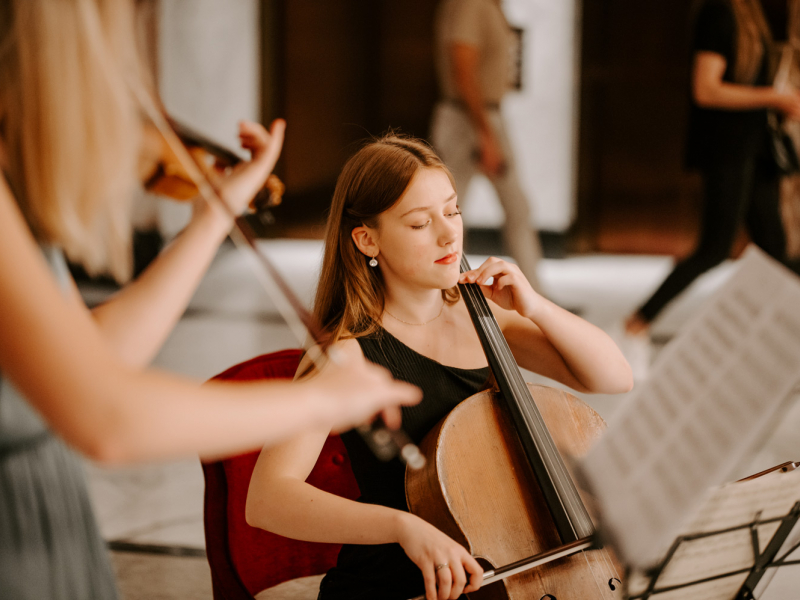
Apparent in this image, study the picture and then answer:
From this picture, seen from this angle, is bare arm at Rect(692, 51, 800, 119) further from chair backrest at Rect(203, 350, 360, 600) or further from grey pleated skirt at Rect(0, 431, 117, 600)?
grey pleated skirt at Rect(0, 431, 117, 600)

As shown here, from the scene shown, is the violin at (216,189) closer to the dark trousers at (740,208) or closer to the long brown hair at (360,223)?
the long brown hair at (360,223)

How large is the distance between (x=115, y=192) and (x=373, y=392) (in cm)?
33

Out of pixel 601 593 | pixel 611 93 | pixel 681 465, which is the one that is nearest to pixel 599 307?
pixel 611 93

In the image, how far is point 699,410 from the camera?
65 cm

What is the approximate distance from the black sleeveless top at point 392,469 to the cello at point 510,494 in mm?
75

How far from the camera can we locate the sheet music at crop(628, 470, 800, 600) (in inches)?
30.7

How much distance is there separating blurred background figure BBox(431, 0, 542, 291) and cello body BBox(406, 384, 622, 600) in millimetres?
2158

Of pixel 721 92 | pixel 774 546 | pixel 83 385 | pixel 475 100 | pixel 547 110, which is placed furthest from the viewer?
pixel 547 110

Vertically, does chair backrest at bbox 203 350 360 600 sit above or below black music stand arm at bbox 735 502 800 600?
below

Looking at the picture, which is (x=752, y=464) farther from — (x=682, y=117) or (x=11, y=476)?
(x=682, y=117)

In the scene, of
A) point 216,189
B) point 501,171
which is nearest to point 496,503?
point 216,189

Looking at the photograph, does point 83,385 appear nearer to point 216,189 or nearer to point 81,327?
point 81,327

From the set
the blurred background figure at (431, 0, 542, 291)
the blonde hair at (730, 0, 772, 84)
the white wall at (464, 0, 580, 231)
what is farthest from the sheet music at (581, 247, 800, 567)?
the white wall at (464, 0, 580, 231)

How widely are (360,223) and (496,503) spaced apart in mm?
524
